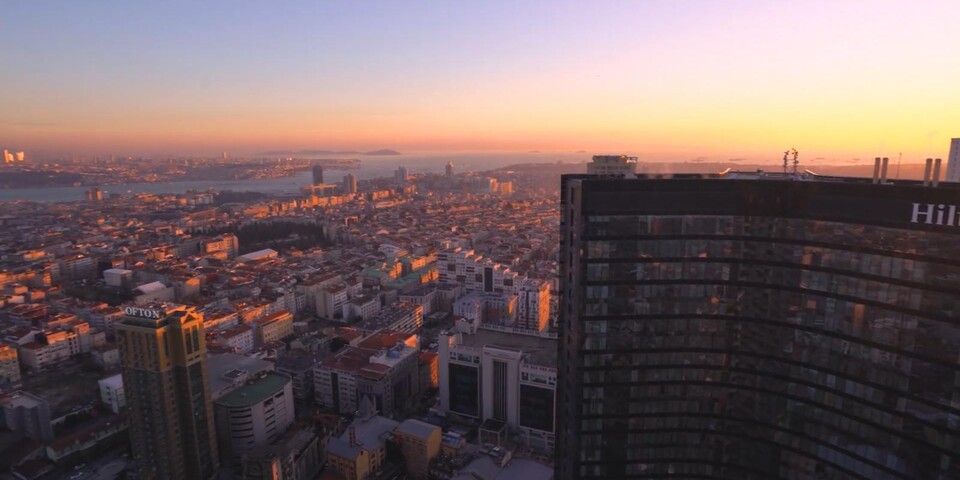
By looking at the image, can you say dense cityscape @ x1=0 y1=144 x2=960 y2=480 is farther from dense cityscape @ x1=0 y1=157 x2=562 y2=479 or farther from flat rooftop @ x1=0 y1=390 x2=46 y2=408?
flat rooftop @ x1=0 y1=390 x2=46 y2=408

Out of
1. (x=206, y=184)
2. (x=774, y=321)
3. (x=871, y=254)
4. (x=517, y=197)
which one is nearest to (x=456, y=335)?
(x=774, y=321)

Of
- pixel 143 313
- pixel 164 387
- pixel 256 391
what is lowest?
pixel 256 391

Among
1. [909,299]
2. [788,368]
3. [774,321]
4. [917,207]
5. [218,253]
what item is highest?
[917,207]

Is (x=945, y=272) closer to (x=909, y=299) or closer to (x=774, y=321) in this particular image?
(x=909, y=299)

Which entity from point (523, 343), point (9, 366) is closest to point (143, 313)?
point (523, 343)

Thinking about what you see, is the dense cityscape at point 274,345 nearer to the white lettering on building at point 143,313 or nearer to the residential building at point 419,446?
the residential building at point 419,446

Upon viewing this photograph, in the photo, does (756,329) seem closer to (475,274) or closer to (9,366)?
(475,274)

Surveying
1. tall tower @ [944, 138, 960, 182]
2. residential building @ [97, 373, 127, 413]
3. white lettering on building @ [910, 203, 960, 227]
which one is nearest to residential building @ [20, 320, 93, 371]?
residential building @ [97, 373, 127, 413]
